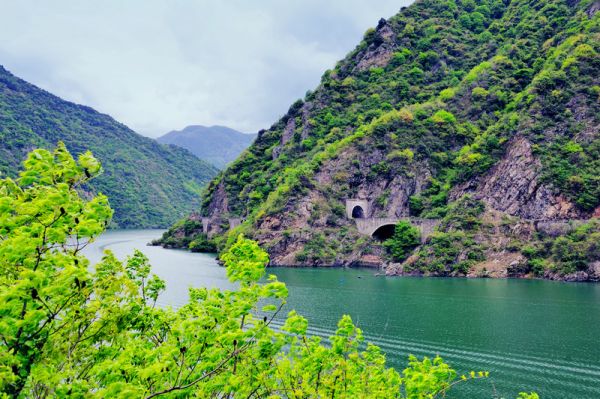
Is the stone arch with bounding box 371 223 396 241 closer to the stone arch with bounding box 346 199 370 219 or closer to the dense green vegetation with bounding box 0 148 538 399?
the stone arch with bounding box 346 199 370 219

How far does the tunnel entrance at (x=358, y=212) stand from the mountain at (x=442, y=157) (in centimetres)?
19

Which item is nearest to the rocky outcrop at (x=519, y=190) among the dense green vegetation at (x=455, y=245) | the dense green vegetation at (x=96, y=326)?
the dense green vegetation at (x=455, y=245)

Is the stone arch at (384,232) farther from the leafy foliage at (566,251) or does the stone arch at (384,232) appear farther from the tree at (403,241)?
the leafy foliage at (566,251)

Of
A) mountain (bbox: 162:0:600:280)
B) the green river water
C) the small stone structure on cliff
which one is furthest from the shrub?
the green river water

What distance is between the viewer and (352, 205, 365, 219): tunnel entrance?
80475mm

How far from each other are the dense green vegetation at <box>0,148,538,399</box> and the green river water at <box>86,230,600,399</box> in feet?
25.3

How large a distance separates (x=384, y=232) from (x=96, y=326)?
73339 millimetres

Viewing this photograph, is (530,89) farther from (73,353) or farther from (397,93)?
→ (73,353)

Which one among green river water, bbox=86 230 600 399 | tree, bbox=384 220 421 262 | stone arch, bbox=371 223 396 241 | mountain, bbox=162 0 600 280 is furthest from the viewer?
stone arch, bbox=371 223 396 241

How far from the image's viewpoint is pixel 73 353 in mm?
7316

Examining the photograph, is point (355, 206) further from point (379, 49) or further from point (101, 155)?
point (101, 155)

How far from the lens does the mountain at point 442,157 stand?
200 ft

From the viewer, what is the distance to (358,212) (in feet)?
267

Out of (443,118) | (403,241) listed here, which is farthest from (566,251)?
(443,118)
